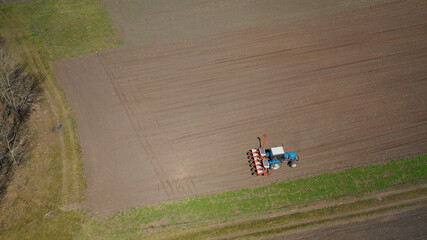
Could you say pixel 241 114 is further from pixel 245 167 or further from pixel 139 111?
pixel 139 111

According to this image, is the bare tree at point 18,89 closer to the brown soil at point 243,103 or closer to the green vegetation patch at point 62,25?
the brown soil at point 243,103

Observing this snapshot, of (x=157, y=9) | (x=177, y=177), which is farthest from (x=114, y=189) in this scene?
(x=157, y=9)

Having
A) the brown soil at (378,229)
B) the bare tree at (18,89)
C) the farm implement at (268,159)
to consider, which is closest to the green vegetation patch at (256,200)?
the farm implement at (268,159)

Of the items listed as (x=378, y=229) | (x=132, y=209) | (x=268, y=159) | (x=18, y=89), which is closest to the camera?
(x=378, y=229)

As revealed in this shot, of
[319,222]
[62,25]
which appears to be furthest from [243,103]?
[62,25]

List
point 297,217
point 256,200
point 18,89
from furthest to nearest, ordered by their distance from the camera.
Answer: point 18,89 < point 256,200 < point 297,217

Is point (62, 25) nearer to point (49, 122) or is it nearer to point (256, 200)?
point (49, 122)

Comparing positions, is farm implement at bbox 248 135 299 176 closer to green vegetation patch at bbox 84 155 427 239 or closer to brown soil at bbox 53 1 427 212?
brown soil at bbox 53 1 427 212
